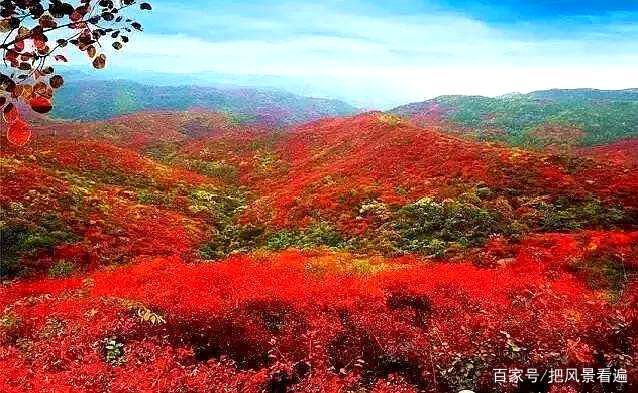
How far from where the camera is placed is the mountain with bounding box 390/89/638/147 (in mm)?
123188

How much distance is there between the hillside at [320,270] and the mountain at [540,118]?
261 feet

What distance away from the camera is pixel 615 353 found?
40.2 ft

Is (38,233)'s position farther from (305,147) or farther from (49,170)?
(305,147)

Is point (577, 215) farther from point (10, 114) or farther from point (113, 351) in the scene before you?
point (10, 114)

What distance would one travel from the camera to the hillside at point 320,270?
12.8m

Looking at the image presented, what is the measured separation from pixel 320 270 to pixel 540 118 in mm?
145089

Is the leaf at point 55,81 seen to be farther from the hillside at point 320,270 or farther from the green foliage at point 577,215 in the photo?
the green foliage at point 577,215

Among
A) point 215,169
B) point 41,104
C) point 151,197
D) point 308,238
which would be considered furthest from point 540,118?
point 41,104

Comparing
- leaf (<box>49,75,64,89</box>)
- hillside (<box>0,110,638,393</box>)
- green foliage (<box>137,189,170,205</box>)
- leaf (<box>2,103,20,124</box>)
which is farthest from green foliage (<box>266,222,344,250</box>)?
leaf (<box>2,103,20,124</box>)

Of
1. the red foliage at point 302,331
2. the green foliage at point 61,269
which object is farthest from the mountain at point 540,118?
the red foliage at point 302,331

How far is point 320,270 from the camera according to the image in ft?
80.5

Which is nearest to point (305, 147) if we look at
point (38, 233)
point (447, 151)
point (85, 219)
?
point (447, 151)

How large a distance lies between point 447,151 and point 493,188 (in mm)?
12784

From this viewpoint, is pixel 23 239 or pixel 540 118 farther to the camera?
pixel 540 118
